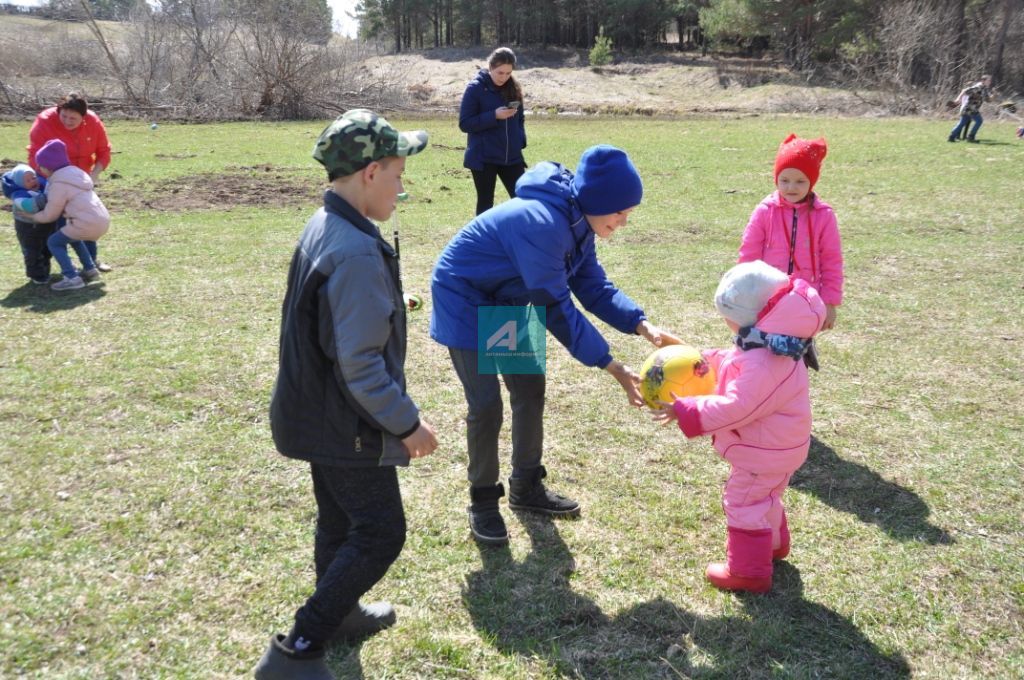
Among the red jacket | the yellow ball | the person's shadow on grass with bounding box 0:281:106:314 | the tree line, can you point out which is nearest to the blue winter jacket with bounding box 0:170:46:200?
the red jacket

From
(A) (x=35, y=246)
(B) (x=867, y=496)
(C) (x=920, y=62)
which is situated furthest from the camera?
(C) (x=920, y=62)

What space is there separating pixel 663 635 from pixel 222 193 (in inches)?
459

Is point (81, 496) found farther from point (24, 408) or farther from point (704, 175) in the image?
point (704, 175)

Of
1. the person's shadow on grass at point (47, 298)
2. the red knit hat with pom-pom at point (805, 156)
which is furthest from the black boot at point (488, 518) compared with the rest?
the person's shadow on grass at point (47, 298)

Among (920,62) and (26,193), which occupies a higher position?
(920,62)

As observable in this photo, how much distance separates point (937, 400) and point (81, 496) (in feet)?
18.1

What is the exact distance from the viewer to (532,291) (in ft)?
10.0

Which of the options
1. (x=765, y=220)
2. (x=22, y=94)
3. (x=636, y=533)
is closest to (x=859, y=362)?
(x=765, y=220)

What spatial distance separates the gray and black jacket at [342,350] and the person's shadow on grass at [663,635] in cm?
109

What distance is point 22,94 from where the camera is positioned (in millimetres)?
26594

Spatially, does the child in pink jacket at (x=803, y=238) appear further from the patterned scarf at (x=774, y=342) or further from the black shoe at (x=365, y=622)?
the black shoe at (x=365, y=622)

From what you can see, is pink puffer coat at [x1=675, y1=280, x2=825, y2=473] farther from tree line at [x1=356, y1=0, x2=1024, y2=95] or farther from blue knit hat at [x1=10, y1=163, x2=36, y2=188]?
tree line at [x1=356, y1=0, x2=1024, y2=95]

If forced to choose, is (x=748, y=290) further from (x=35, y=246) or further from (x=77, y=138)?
(x=77, y=138)

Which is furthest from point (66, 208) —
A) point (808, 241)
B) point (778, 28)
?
point (778, 28)
